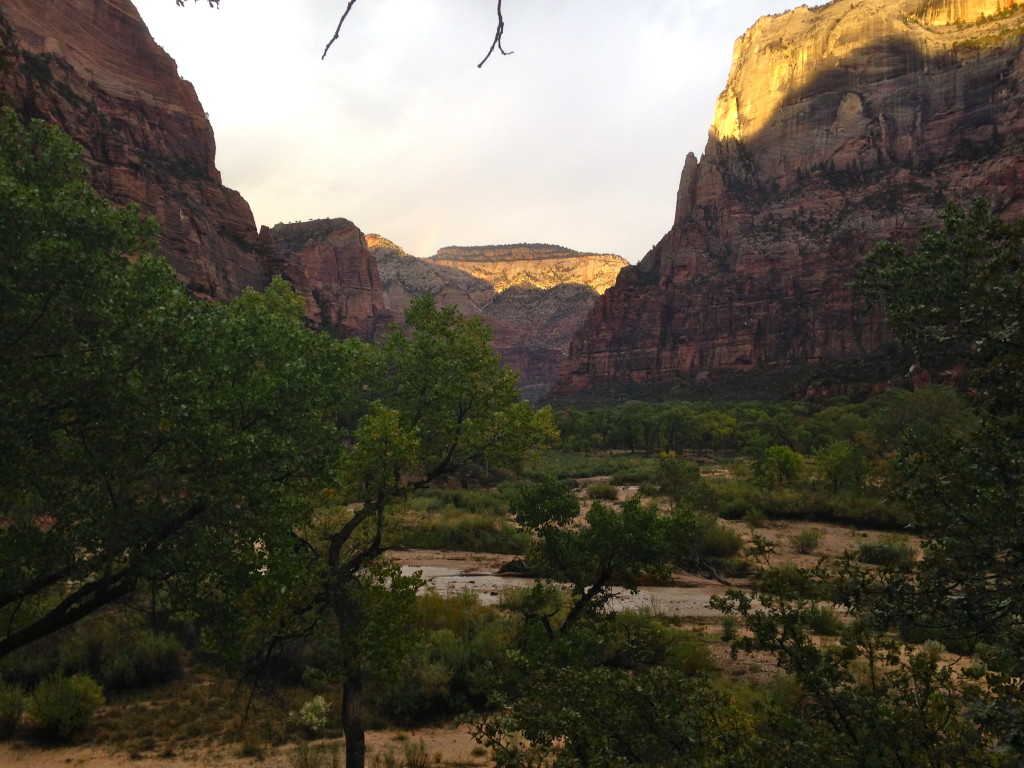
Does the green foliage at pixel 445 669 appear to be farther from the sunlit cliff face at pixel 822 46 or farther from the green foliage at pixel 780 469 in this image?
the sunlit cliff face at pixel 822 46

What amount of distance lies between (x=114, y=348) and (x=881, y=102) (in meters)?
146

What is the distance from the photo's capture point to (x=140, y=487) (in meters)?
6.99

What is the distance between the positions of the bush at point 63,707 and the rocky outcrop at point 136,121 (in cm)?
5404

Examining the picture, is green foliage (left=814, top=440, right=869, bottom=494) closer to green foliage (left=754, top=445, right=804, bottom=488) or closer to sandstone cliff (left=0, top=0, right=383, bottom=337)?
green foliage (left=754, top=445, right=804, bottom=488)

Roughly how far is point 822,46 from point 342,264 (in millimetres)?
122715

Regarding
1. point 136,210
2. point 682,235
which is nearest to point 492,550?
point 136,210

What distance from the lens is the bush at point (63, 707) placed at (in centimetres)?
954

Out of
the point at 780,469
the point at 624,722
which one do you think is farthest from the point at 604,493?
the point at 624,722

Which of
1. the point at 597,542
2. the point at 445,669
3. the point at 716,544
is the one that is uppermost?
the point at 597,542

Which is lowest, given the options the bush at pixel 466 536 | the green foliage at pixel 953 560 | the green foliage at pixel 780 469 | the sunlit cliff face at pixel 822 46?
the bush at pixel 466 536

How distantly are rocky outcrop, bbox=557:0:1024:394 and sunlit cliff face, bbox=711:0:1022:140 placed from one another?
327 mm

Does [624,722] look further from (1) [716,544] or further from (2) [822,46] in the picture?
(2) [822,46]

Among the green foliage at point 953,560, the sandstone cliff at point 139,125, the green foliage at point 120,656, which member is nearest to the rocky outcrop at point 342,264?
the sandstone cliff at point 139,125

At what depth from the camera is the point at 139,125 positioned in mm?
71562
